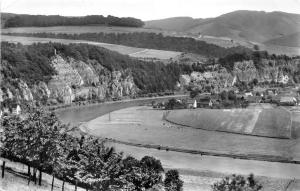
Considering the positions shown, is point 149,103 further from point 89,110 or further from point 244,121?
point 244,121

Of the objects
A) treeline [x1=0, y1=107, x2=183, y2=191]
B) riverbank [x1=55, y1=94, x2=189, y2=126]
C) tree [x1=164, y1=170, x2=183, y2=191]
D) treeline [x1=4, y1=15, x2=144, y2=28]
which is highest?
treeline [x1=4, y1=15, x2=144, y2=28]

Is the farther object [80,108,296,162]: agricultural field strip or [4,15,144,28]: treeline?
[4,15,144,28]: treeline

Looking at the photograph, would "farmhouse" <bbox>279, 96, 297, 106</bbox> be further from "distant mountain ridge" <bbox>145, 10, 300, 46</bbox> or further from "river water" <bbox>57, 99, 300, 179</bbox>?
"distant mountain ridge" <bbox>145, 10, 300, 46</bbox>

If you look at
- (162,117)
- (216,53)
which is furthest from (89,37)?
(162,117)

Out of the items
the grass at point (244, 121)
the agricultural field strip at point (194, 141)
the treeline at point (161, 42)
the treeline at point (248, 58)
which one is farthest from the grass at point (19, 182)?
the treeline at point (248, 58)

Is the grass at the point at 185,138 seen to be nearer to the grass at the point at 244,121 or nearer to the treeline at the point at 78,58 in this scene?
the grass at the point at 244,121

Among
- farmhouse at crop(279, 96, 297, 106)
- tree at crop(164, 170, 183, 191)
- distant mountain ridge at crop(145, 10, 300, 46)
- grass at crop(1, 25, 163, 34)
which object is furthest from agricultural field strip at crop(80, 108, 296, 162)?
grass at crop(1, 25, 163, 34)

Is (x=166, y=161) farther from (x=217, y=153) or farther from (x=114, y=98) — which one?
(x=114, y=98)
